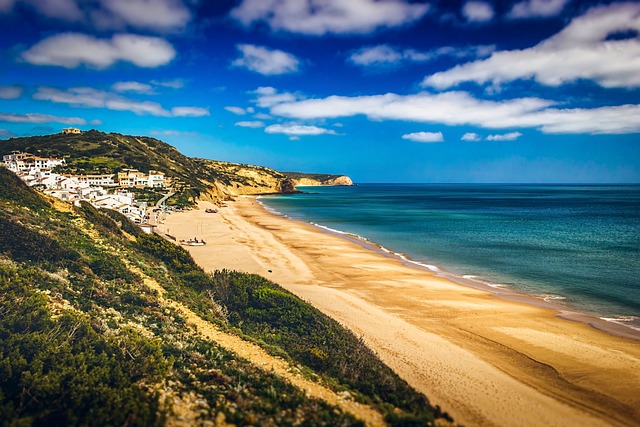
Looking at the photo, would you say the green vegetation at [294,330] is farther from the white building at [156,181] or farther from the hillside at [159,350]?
the white building at [156,181]

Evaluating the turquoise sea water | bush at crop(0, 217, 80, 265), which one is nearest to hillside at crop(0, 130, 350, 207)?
the turquoise sea water

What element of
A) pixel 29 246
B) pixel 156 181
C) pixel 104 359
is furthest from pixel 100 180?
pixel 104 359

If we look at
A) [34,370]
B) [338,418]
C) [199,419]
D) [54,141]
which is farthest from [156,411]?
[54,141]

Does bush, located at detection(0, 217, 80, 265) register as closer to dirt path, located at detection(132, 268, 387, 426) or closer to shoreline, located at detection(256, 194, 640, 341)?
dirt path, located at detection(132, 268, 387, 426)

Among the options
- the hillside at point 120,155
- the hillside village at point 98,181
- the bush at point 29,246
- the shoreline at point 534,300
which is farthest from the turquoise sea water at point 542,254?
the hillside at point 120,155

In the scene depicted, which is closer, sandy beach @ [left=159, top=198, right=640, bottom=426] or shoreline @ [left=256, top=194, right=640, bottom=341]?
sandy beach @ [left=159, top=198, right=640, bottom=426]

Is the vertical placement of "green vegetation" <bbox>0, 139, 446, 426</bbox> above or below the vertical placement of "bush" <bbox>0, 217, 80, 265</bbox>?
below

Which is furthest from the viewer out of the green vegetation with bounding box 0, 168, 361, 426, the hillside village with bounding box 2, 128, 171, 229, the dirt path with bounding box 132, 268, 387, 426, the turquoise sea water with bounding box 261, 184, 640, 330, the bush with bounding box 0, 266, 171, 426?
the hillside village with bounding box 2, 128, 171, 229
